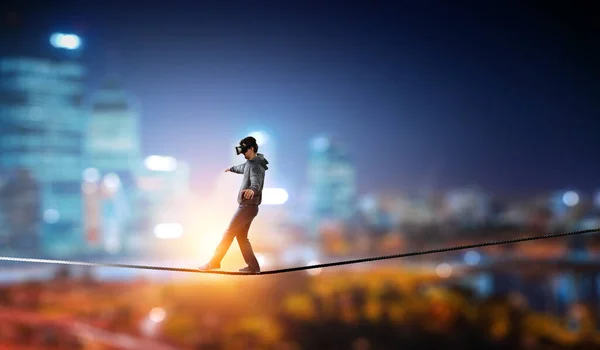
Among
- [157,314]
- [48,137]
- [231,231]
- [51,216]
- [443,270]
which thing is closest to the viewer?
[231,231]

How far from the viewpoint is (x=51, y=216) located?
1311 cm

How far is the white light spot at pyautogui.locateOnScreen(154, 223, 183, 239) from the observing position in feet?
43.1

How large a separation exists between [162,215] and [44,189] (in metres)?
2.62

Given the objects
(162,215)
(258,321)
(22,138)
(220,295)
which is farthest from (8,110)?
(258,321)

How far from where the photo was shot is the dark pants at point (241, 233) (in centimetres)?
297

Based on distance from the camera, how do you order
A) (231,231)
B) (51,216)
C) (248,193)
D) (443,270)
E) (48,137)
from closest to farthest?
1. (248,193)
2. (231,231)
3. (51,216)
4. (48,137)
5. (443,270)

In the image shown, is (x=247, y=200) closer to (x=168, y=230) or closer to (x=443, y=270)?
(x=168, y=230)

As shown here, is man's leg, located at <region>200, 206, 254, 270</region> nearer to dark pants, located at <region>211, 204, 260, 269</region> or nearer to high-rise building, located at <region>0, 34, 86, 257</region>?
dark pants, located at <region>211, 204, 260, 269</region>

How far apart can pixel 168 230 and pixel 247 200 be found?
10705 millimetres

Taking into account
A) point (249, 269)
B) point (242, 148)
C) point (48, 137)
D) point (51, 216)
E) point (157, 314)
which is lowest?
point (157, 314)

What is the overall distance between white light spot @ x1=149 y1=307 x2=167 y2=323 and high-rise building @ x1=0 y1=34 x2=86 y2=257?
2346mm

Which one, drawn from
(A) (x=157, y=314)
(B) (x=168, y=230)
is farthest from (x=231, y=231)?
(A) (x=157, y=314)

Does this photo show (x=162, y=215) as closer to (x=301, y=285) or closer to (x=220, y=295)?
(x=220, y=295)

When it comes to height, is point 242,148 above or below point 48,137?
below
